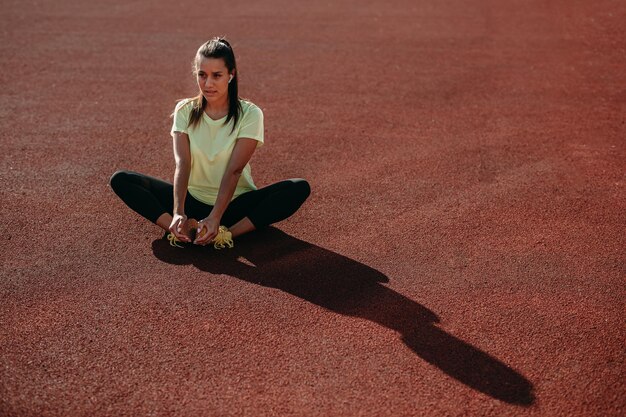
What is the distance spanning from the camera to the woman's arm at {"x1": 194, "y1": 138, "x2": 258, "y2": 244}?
5.29 m

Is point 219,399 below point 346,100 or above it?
below

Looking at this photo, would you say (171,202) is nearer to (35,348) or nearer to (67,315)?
(67,315)

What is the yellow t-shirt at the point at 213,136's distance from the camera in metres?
5.48

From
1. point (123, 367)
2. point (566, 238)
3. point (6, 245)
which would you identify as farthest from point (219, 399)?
point (566, 238)

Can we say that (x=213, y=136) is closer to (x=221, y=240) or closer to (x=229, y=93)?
(x=229, y=93)

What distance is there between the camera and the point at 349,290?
5.00 meters

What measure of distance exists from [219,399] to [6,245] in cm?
250

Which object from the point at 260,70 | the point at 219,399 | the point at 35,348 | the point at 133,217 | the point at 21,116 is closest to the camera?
the point at 219,399

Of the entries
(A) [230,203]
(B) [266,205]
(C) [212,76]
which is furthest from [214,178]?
(C) [212,76]

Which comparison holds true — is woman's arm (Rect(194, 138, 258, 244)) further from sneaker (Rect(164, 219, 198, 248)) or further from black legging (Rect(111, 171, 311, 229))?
black legging (Rect(111, 171, 311, 229))

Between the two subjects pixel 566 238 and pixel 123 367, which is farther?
pixel 566 238

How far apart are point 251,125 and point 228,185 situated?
0.48 metres

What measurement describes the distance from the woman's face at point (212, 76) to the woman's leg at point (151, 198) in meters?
0.81

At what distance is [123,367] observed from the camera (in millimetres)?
4188
